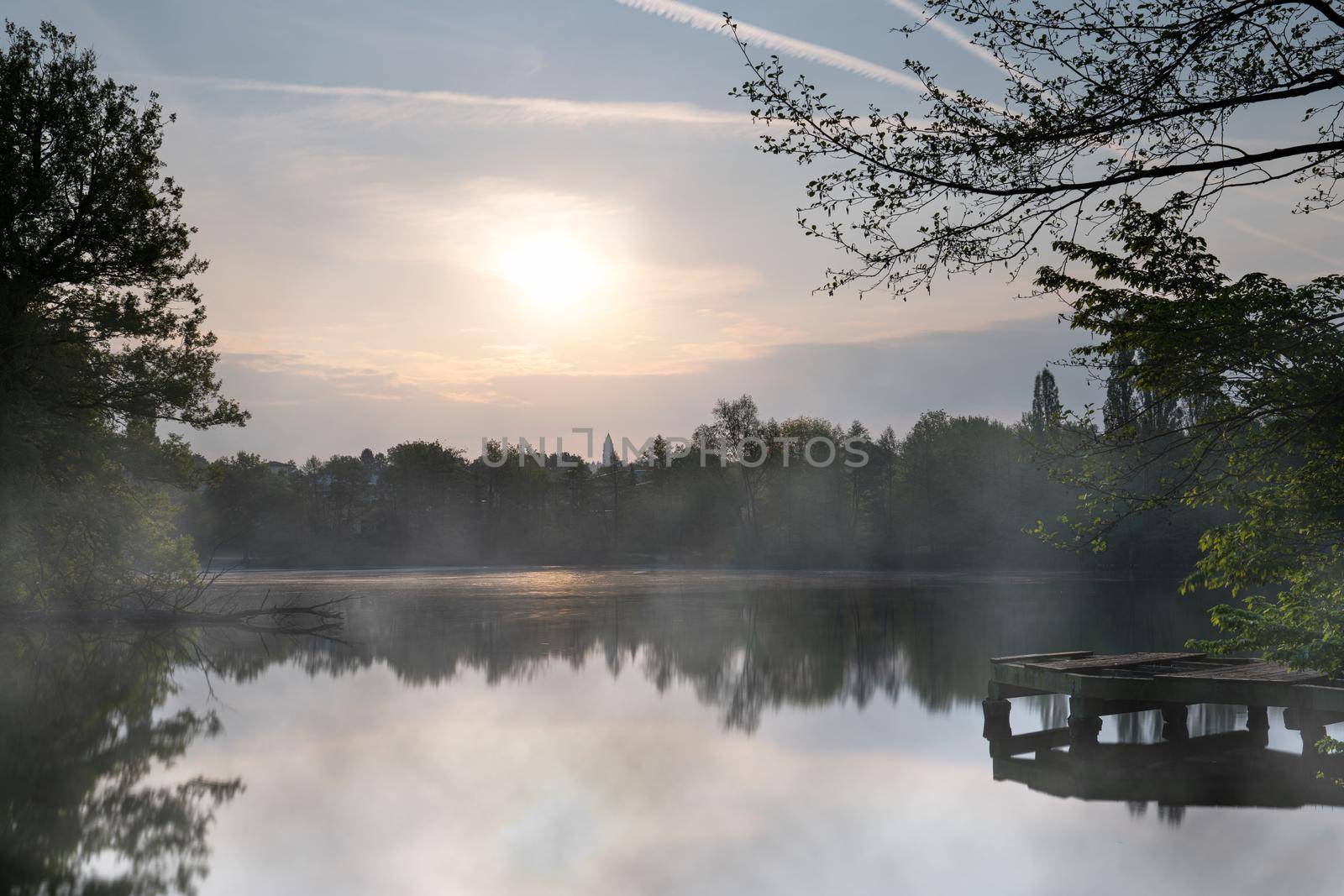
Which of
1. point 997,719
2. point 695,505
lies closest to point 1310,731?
point 997,719

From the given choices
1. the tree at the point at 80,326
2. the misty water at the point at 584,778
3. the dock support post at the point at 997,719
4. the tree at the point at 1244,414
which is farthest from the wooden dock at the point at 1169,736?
the tree at the point at 80,326

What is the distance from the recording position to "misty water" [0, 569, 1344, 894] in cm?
952

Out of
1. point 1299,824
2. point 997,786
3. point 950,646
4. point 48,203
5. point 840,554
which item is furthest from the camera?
point 840,554

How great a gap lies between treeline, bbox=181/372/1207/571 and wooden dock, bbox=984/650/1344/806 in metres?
68.9

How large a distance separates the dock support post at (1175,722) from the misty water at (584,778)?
31.1 inches

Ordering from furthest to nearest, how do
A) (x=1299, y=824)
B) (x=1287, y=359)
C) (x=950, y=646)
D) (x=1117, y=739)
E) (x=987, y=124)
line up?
(x=950, y=646), (x=1117, y=739), (x=1299, y=824), (x=1287, y=359), (x=987, y=124)

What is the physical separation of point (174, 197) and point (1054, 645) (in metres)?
26.2

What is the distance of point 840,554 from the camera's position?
3873 inches

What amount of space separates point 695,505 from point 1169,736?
104 metres

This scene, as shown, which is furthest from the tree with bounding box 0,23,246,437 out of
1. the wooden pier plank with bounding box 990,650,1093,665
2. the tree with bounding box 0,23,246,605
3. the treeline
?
the treeline

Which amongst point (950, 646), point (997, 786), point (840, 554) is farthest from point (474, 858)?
point (840, 554)

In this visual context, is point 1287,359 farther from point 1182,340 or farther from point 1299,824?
point 1299,824

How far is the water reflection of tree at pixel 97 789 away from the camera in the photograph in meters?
8.96

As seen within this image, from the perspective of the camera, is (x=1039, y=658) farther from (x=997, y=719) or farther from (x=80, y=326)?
(x=80, y=326)
